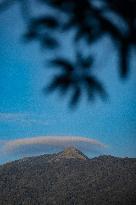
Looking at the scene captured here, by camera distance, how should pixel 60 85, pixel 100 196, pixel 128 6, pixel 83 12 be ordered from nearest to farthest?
pixel 128 6, pixel 83 12, pixel 60 85, pixel 100 196

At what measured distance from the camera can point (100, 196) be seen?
7613 inches

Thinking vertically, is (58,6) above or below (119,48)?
above

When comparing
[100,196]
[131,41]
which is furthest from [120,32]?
[100,196]

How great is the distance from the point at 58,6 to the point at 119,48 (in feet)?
2.11

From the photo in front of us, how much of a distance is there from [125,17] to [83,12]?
0.39 meters

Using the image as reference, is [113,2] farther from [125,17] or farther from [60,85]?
[60,85]

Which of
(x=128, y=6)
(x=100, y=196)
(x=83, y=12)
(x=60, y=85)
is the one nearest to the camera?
(x=128, y=6)

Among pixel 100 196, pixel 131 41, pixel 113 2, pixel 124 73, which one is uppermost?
pixel 100 196

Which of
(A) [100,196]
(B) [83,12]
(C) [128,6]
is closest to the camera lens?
(C) [128,6]

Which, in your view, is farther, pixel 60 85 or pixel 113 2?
pixel 60 85

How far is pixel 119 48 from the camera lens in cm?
336

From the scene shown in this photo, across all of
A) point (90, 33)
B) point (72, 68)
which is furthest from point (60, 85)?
point (90, 33)

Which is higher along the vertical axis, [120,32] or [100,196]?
[100,196]

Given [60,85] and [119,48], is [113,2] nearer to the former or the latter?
[119,48]
